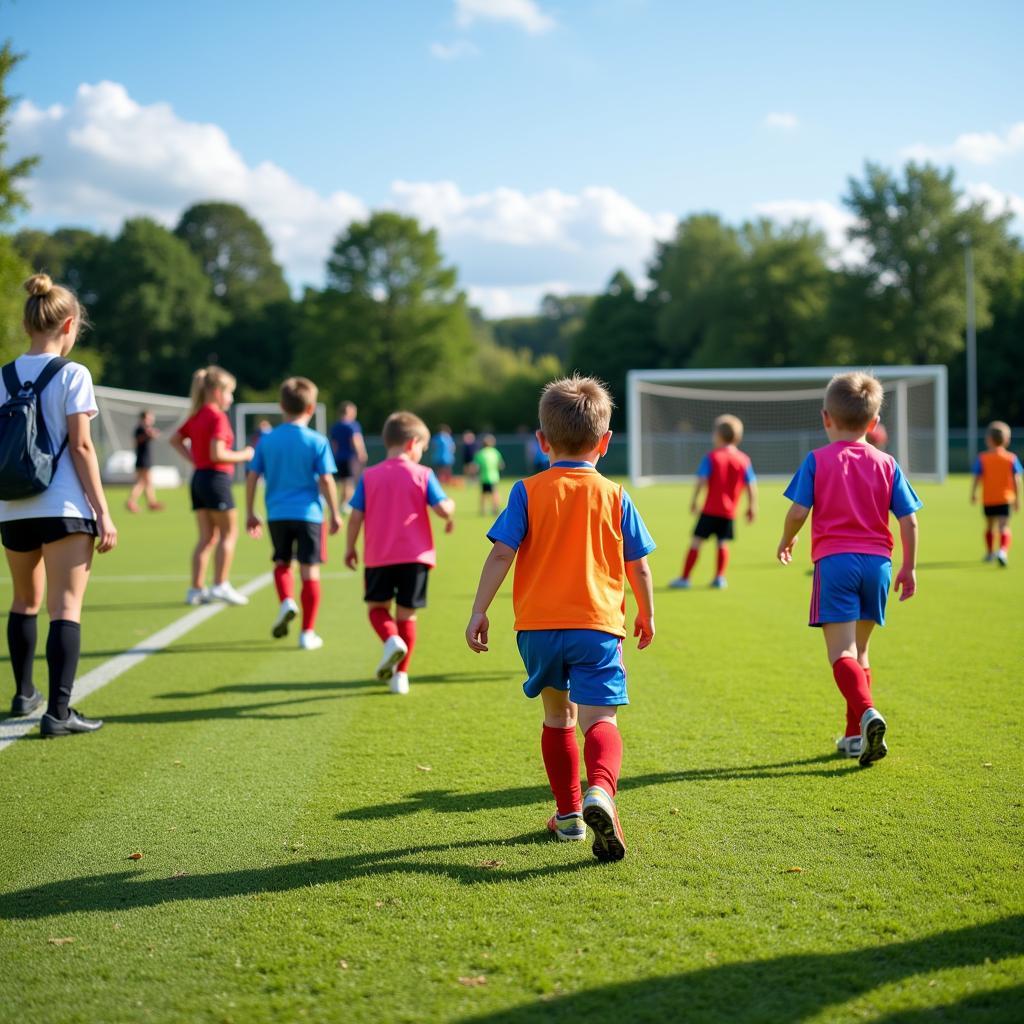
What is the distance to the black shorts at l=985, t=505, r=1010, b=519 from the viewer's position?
43.8 ft

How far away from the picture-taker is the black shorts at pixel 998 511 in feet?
43.8

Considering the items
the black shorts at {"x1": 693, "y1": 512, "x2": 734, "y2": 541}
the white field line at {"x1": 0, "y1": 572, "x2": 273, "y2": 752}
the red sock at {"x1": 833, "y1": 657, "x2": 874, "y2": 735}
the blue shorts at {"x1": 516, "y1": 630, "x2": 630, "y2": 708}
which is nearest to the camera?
the blue shorts at {"x1": 516, "y1": 630, "x2": 630, "y2": 708}

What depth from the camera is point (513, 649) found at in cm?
806

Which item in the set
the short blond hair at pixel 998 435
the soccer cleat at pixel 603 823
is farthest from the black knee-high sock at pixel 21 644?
the short blond hair at pixel 998 435

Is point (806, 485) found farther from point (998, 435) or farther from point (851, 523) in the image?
point (998, 435)

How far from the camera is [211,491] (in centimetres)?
981

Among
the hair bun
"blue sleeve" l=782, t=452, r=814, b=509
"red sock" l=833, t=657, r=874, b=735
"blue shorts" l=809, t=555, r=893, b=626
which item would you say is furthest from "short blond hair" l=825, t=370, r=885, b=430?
the hair bun

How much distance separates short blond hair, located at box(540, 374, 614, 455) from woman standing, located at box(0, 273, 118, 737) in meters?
2.45

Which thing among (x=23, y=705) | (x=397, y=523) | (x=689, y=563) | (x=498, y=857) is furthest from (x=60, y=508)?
(x=689, y=563)

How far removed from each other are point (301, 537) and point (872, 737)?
4679 millimetres

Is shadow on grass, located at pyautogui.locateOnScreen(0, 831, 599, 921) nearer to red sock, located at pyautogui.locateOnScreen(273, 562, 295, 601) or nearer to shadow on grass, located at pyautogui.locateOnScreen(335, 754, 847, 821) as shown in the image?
shadow on grass, located at pyautogui.locateOnScreen(335, 754, 847, 821)

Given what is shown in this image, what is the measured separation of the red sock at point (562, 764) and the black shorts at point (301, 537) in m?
4.32

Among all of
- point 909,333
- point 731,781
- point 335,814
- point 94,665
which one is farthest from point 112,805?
point 909,333

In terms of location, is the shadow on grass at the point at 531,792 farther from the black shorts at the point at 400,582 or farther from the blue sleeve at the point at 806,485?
the black shorts at the point at 400,582
